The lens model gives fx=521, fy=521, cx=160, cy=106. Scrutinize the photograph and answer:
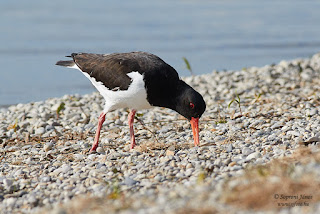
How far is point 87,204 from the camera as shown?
14.4 feet

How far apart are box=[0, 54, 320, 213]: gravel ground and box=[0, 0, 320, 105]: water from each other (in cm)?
533

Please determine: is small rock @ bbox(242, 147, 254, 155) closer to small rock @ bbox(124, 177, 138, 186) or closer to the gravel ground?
the gravel ground

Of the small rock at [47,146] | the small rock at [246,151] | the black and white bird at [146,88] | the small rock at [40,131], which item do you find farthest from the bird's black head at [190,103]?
the small rock at [40,131]

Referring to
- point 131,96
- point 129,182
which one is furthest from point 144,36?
point 129,182

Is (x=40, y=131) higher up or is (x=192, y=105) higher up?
(x=192, y=105)

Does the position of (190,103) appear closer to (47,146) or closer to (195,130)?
(195,130)

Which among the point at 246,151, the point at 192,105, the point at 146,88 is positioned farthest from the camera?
the point at 192,105

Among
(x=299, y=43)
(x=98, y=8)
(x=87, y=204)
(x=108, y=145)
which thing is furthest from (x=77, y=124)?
(x=98, y=8)

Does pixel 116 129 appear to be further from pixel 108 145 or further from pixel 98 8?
pixel 98 8

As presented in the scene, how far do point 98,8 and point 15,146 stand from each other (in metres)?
25.8

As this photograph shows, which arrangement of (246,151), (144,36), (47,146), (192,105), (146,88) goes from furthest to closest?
(144,36) < (47,146) < (192,105) < (146,88) < (246,151)

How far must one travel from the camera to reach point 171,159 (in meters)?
6.41

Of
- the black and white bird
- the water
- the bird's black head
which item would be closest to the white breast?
the black and white bird

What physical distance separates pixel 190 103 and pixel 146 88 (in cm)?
67
